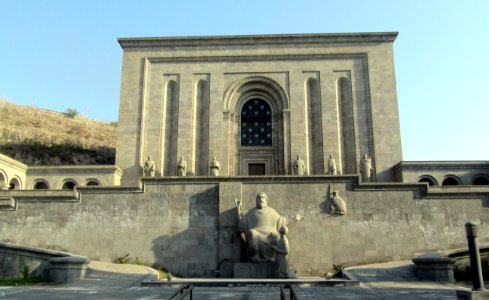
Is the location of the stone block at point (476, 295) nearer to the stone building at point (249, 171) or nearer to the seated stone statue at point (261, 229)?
the seated stone statue at point (261, 229)

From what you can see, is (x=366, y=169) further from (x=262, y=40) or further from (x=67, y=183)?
(x=67, y=183)

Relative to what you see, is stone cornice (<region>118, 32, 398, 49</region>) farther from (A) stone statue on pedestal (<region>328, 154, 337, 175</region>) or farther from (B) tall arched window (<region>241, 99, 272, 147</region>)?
(A) stone statue on pedestal (<region>328, 154, 337, 175</region>)

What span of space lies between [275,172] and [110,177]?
35.1 feet

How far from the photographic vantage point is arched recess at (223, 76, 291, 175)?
29719 mm

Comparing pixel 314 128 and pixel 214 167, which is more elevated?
pixel 314 128

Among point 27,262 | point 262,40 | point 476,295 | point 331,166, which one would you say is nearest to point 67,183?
point 27,262

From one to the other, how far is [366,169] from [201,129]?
11.2 metres

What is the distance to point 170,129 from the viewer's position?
100 feet

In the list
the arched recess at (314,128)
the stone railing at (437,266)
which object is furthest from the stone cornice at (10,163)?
the stone railing at (437,266)

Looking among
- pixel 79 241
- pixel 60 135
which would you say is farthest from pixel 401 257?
pixel 60 135

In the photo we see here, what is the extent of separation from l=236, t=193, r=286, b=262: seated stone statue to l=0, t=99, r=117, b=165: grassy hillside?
2682 centimetres

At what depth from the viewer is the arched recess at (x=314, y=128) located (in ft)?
95.8

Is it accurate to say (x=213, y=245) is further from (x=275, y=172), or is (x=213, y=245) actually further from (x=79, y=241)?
(x=275, y=172)

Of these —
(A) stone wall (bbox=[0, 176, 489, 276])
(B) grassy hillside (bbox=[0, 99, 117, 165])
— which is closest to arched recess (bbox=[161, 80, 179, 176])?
(A) stone wall (bbox=[0, 176, 489, 276])
